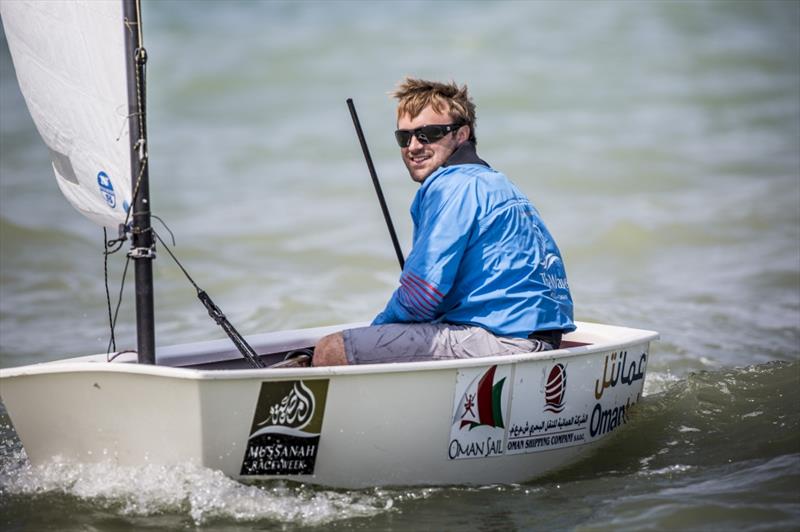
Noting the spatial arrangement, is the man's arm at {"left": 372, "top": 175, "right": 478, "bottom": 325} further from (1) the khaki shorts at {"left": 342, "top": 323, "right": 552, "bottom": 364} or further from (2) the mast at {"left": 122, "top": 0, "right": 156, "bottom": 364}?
(2) the mast at {"left": 122, "top": 0, "right": 156, "bottom": 364}

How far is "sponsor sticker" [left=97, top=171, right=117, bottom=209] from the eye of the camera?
14.0 feet

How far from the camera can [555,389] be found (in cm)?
460

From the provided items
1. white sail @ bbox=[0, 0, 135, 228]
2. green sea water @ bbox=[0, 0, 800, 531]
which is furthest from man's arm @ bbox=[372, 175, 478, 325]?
white sail @ bbox=[0, 0, 135, 228]

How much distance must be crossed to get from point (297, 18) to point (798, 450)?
1725cm

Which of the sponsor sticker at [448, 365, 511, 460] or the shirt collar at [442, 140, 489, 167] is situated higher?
the shirt collar at [442, 140, 489, 167]

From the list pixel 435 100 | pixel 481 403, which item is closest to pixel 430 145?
pixel 435 100

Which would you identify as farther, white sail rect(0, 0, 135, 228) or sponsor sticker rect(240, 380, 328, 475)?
white sail rect(0, 0, 135, 228)

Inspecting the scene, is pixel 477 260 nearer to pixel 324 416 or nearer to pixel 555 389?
pixel 555 389

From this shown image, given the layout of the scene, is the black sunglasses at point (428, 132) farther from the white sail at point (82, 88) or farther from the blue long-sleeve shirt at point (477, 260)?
the white sail at point (82, 88)

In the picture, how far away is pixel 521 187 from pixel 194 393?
1067cm

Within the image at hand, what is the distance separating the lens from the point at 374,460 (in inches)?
169

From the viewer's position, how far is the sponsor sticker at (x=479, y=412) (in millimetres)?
4336

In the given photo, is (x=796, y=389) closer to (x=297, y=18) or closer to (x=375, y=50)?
(x=375, y=50)

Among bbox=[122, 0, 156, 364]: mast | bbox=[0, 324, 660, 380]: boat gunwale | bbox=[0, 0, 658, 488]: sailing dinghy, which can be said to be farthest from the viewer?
bbox=[122, 0, 156, 364]: mast
